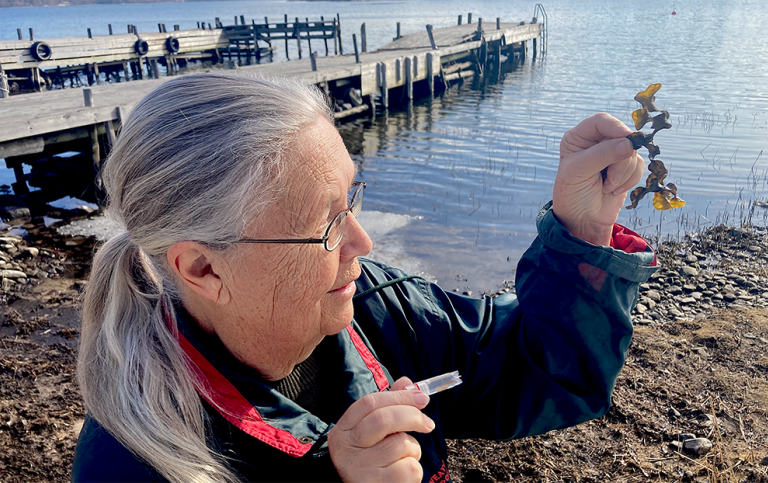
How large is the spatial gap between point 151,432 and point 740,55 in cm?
3700

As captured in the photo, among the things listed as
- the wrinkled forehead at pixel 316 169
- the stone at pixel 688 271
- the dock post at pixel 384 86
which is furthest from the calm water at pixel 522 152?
the wrinkled forehead at pixel 316 169

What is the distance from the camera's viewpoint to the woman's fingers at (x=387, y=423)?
4.25 feet

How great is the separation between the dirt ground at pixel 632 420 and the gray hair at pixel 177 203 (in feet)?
9.10

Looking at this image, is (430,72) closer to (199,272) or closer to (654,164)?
(654,164)

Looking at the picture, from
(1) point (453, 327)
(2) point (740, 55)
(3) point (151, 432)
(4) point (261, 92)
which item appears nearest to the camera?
(3) point (151, 432)

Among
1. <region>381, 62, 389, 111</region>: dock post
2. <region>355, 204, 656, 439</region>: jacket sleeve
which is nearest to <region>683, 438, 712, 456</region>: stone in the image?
<region>355, 204, 656, 439</region>: jacket sleeve

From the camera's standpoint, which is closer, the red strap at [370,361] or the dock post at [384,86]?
the red strap at [370,361]

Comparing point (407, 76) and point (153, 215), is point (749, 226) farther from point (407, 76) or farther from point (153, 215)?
point (407, 76)

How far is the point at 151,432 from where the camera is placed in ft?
4.68

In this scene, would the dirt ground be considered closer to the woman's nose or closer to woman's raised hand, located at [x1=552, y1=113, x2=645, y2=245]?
woman's raised hand, located at [x1=552, y1=113, x2=645, y2=245]

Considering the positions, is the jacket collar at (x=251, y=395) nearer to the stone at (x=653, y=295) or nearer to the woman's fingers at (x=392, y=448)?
the woman's fingers at (x=392, y=448)

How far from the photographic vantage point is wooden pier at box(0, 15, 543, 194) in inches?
450

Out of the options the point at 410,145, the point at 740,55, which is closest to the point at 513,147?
the point at 410,145

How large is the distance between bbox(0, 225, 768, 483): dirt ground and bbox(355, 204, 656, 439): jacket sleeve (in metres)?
1.95
